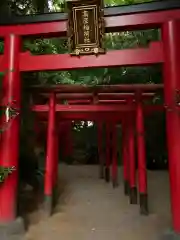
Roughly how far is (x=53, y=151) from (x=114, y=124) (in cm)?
382

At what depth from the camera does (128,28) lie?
18.2 ft

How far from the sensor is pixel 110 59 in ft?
17.7

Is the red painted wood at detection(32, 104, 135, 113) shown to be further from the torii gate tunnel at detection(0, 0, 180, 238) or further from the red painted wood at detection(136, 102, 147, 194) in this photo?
the torii gate tunnel at detection(0, 0, 180, 238)

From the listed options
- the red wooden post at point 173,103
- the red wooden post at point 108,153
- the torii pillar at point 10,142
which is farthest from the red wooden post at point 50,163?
the red wooden post at point 108,153

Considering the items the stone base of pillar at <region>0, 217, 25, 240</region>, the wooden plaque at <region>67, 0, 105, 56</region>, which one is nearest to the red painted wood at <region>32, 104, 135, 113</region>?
the wooden plaque at <region>67, 0, 105, 56</region>

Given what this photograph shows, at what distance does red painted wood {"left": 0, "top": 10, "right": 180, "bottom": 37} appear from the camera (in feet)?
17.4

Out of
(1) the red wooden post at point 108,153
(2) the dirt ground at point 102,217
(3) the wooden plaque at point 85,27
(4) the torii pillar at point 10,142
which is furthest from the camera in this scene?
(1) the red wooden post at point 108,153

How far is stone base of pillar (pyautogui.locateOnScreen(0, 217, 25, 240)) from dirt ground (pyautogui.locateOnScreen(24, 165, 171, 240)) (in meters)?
0.20

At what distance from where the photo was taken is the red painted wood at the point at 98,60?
527 cm

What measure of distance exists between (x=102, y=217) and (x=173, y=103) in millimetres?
3794

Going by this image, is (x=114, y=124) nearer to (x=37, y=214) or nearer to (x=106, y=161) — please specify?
(x=106, y=161)

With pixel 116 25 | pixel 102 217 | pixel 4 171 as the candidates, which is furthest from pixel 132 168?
pixel 116 25

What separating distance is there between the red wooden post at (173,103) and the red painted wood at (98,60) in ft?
0.60

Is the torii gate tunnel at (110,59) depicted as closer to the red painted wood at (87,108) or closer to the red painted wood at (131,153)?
the red painted wood at (87,108)
